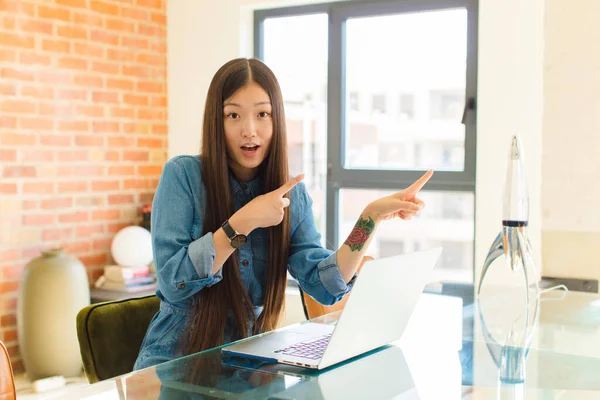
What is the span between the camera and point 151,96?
443 cm

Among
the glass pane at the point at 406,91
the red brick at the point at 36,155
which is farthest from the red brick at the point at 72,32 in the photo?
the glass pane at the point at 406,91

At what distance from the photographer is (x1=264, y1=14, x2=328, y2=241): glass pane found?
418 centimetres

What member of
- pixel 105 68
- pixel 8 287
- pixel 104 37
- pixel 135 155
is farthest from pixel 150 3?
pixel 8 287

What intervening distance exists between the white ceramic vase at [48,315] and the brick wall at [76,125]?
162mm

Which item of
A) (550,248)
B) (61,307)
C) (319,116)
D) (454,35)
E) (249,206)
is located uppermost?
(454,35)

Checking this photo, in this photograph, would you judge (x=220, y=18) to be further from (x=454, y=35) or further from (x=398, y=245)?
(x=398, y=245)

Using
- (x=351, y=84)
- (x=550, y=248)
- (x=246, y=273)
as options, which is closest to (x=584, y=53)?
(x=550, y=248)

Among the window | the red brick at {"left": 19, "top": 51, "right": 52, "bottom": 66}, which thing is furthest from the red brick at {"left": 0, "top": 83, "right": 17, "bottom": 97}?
the window

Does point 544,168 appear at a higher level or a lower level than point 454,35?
lower

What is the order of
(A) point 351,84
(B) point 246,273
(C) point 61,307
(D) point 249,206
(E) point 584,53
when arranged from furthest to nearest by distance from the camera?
(A) point 351,84
(C) point 61,307
(E) point 584,53
(B) point 246,273
(D) point 249,206

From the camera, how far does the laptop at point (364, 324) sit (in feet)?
4.02

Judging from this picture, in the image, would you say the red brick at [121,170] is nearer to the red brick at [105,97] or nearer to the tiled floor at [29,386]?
the red brick at [105,97]

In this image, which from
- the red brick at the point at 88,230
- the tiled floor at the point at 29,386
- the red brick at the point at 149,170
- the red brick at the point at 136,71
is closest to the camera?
the tiled floor at the point at 29,386

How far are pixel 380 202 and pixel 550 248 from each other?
1532mm
